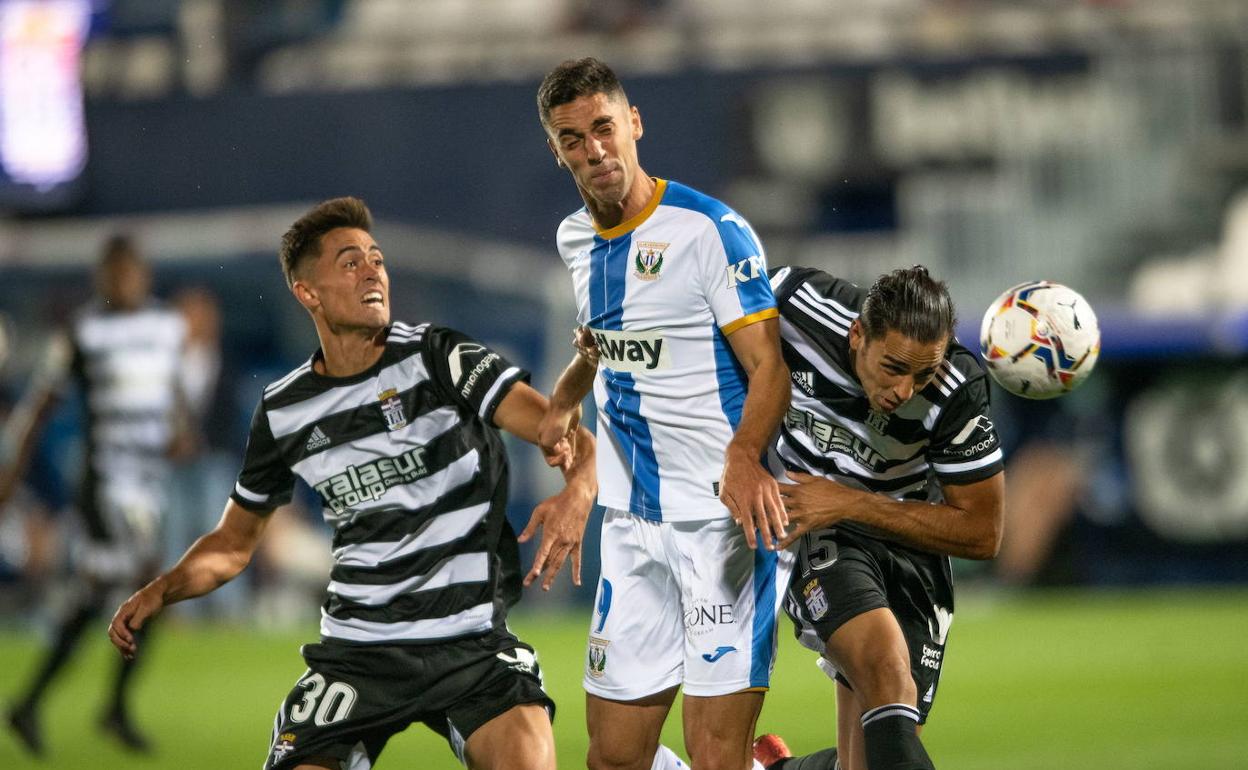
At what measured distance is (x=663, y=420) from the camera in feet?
16.6

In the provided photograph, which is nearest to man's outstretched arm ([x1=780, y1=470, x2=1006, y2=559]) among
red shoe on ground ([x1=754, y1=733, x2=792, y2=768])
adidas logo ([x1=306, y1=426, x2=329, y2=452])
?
red shoe on ground ([x1=754, y1=733, x2=792, y2=768])

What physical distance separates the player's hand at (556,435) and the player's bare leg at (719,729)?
2.75 feet

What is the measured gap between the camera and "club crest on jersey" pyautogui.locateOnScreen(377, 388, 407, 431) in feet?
16.4

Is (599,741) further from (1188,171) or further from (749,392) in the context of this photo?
(1188,171)

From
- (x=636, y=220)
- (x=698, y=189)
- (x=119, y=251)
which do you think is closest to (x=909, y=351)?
(x=636, y=220)

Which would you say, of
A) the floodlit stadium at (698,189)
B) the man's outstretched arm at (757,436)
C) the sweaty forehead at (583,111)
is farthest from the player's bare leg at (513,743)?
the floodlit stadium at (698,189)

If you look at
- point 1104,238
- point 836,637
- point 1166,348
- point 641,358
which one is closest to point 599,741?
point 836,637

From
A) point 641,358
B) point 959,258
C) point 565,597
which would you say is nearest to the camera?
point 641,358

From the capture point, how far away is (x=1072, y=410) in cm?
1689

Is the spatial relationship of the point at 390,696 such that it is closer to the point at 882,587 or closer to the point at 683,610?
the point at 683,610

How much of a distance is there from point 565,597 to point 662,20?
6.74m

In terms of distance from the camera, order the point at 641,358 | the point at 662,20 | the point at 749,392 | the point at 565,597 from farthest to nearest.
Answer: the point at 662,20 → the point at 565,597 → the point at 641,358 → the point at 749,392

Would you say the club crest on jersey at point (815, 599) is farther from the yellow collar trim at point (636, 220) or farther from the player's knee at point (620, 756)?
the yellow collar trim at point (636, 220)

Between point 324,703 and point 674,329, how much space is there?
1505 mm
